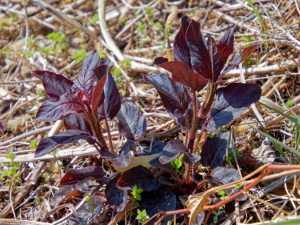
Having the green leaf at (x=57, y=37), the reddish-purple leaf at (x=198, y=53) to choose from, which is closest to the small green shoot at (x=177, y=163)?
the reddish-purple leaf at (x=198, y=53)

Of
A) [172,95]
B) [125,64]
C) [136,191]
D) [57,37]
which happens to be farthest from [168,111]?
[57,37]

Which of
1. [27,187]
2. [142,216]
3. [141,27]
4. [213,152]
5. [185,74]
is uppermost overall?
[185,74]

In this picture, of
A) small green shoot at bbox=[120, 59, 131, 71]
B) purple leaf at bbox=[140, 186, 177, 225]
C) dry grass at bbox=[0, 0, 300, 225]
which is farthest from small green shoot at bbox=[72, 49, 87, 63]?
purple leaf at bbox=[140, 186, 177, 225]

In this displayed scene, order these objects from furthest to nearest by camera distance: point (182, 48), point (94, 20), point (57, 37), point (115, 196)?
point (94, 20), point (57, 37), point (115, 196), point (182, 48)

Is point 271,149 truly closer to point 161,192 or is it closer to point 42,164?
point 161,192

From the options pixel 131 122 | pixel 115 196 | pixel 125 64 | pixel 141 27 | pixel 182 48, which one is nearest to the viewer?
pixel 182 48

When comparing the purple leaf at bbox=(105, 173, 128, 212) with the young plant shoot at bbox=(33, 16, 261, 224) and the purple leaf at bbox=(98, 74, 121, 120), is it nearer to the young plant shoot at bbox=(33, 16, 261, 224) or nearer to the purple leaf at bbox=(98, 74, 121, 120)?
the young plant shoot at bbox=(33, 16, 261, 224)

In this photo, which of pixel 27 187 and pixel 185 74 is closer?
pixel 185 74

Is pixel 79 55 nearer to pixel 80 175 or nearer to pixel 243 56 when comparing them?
pixel 80 175

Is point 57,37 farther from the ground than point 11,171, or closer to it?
farther from the ground
